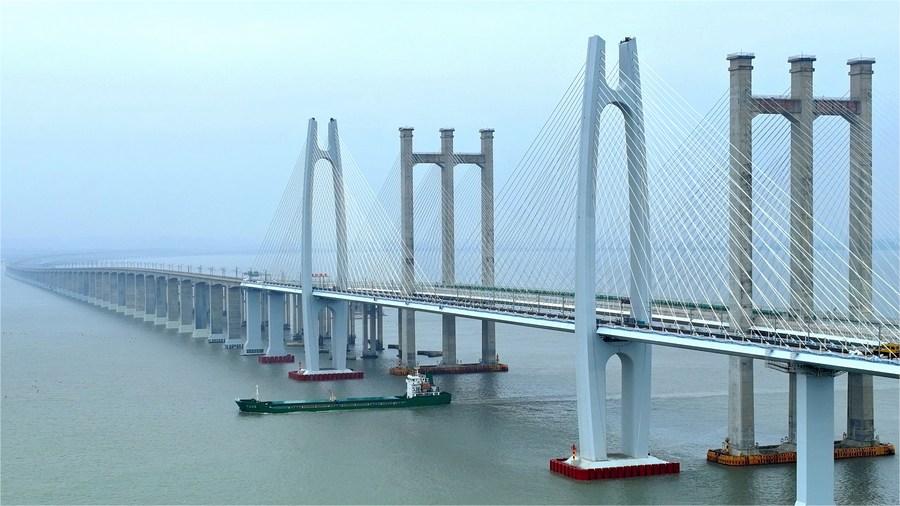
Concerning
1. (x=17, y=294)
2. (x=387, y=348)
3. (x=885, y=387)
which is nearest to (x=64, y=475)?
(x=885, y=387)

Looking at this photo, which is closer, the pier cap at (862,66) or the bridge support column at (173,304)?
the pier cap at (862,66)

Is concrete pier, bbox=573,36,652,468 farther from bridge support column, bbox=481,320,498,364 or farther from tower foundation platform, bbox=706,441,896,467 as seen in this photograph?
bridge support column, bbox=481,320,498,364

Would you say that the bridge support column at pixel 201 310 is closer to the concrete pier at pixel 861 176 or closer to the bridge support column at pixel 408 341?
the bridge support column at pixel 408 341

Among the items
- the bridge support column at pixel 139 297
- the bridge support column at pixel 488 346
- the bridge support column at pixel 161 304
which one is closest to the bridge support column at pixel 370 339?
the bridge support column at pixel 488 346

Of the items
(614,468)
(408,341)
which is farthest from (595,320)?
(408,341)

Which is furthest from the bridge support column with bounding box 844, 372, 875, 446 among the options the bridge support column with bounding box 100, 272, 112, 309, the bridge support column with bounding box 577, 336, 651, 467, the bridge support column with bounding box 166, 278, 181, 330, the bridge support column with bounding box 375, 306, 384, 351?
the bridge support column with bounding box 100, 272, 112, 309

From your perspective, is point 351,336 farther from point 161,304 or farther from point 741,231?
point 741,231
